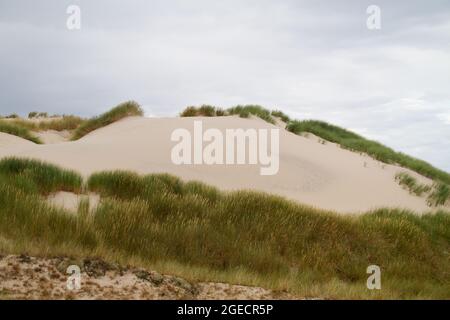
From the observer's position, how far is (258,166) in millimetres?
13305

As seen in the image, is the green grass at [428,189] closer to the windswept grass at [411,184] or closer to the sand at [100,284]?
the windswept grass at [411,184]

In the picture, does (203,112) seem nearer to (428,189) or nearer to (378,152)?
(378,152)

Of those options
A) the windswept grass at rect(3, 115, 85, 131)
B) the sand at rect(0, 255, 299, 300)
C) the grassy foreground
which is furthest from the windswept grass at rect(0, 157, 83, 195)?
the windswept grass at rect(3, 115, 85, 131)

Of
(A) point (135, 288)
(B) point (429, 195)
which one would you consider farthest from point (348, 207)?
(A) point (135, 288)

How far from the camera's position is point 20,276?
17.2 ft

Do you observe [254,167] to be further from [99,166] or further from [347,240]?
[347,240]

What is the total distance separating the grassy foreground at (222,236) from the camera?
6199mm

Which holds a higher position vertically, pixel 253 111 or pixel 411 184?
pixel 253 111

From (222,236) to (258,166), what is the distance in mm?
5973

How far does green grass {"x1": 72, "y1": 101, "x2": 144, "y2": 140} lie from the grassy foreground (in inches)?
354

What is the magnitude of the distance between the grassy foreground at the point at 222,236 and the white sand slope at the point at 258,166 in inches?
91.2

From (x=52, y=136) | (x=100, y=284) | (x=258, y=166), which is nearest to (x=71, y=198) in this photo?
(x=100, y=284)
